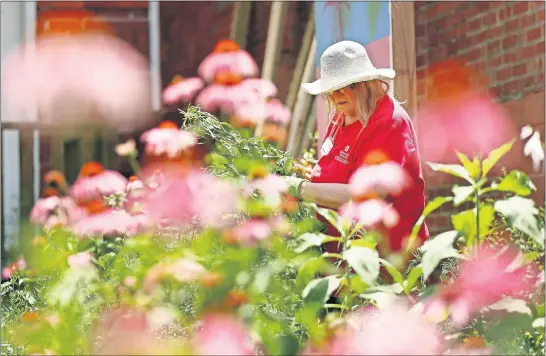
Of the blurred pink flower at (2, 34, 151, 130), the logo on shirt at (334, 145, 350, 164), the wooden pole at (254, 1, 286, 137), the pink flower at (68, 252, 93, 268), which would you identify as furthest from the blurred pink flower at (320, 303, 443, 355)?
the blurred pink flower at (2, 34, 151, 130)

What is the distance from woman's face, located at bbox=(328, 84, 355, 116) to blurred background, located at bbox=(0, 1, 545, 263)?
1.25 feet

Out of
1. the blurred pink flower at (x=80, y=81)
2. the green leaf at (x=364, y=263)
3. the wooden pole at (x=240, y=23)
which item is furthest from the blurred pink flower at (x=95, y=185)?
the blurred pink flower at (x=80, y=81)

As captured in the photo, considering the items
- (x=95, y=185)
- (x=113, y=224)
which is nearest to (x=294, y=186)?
(x=113, y=224)

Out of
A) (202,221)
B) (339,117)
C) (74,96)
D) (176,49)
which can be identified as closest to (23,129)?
(74,96)

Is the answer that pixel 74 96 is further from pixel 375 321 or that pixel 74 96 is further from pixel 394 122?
pixel 375 321

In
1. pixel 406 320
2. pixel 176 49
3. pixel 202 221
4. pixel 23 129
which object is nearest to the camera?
pixel 406 320

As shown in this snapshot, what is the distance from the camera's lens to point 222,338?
163cm

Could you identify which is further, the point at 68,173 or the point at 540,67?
the point at 68,173

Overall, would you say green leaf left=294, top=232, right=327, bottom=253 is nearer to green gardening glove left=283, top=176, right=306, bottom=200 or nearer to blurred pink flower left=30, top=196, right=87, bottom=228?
green gardening glove left=283, top=176, right=306, bottom=200

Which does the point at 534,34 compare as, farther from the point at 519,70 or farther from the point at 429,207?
the point at 429,207

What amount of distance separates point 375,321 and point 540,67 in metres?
3.03

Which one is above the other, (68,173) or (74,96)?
(74,96)

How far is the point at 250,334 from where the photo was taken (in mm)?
1727

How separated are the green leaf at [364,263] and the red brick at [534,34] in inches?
118
